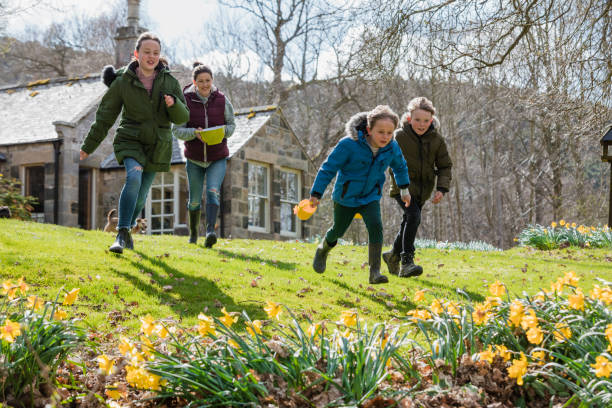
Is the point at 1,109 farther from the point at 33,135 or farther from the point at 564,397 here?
the point at 564,397

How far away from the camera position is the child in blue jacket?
600 cm

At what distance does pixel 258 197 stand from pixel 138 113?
464 inches

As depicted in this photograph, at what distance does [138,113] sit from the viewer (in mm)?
7121

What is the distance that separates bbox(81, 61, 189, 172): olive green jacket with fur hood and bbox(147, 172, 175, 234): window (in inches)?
441

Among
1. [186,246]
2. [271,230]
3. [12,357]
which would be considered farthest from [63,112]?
[12,357]

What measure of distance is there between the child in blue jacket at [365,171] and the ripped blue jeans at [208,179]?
229cm

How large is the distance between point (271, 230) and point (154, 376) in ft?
52.1

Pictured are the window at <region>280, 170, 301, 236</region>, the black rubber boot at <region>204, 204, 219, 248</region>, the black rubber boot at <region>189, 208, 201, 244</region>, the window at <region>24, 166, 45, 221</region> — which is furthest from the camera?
the window at <region>280, 170, 301, 236</region>

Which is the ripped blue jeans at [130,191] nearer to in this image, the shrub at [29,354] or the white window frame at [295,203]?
the shrub at [29,354]

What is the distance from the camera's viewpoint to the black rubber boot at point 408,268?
694 centimetres

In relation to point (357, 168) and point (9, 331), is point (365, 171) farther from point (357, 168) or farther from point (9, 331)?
point (9, 331)

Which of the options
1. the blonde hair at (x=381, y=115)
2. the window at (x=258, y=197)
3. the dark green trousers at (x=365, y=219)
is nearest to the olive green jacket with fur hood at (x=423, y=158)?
the dark green trousers at (x=365, y=219)

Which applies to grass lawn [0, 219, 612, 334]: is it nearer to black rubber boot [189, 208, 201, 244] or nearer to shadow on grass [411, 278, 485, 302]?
shadow on grass [411, 278, 485, 302]

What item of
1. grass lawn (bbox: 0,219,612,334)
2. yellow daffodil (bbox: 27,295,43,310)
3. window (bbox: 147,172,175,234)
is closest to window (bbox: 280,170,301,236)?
window (bbox: 147,172,175,234)
